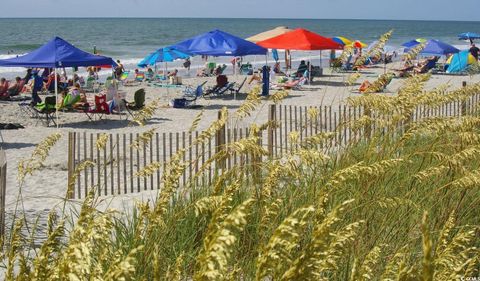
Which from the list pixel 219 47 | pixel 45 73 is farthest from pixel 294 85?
pixel 45 73

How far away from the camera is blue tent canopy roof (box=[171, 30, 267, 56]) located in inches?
826

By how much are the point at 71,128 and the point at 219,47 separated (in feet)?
19.7

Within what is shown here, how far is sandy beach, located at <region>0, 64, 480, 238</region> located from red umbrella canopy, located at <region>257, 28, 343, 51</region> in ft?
4.95

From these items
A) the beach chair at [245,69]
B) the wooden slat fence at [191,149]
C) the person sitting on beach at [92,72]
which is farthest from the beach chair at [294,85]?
the wooden slat fence at [191,149]

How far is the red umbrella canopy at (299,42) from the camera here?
23375mm

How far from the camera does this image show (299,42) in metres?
23.5

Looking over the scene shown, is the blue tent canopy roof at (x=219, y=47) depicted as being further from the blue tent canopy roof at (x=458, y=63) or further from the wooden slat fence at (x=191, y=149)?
the blue tent canopy roof at (x=458, y=63)

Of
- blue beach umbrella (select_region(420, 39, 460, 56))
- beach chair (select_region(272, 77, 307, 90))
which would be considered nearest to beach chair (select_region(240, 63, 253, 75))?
blue beach umbrella (select_region(420, 39, 460, 56))

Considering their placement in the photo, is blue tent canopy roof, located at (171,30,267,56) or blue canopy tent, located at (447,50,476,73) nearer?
blue tent canopy roof, located at (171,30,267,56)

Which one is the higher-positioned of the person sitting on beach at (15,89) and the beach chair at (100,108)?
the person sitting on beach at (15,89)

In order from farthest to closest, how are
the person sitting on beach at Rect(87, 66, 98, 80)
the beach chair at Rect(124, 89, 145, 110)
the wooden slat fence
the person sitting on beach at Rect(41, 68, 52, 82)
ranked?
the person sitting on beach at Rect(87, 66, 98, 80) < the person sitting on beach at Rect(41, 68, 52, 82) < the beach chair at Rect(124, 89, 145, 110) < the wooden slat fence

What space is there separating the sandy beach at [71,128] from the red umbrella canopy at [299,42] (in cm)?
151

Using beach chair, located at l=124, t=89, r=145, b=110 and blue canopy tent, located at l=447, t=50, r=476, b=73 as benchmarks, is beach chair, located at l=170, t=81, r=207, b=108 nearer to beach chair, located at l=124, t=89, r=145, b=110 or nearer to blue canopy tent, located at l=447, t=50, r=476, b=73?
beach chair, located at l=124, t=89, r=145, b=110

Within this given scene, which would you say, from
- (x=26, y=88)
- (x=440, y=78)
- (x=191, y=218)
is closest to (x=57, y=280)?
(x=191, y=218)
